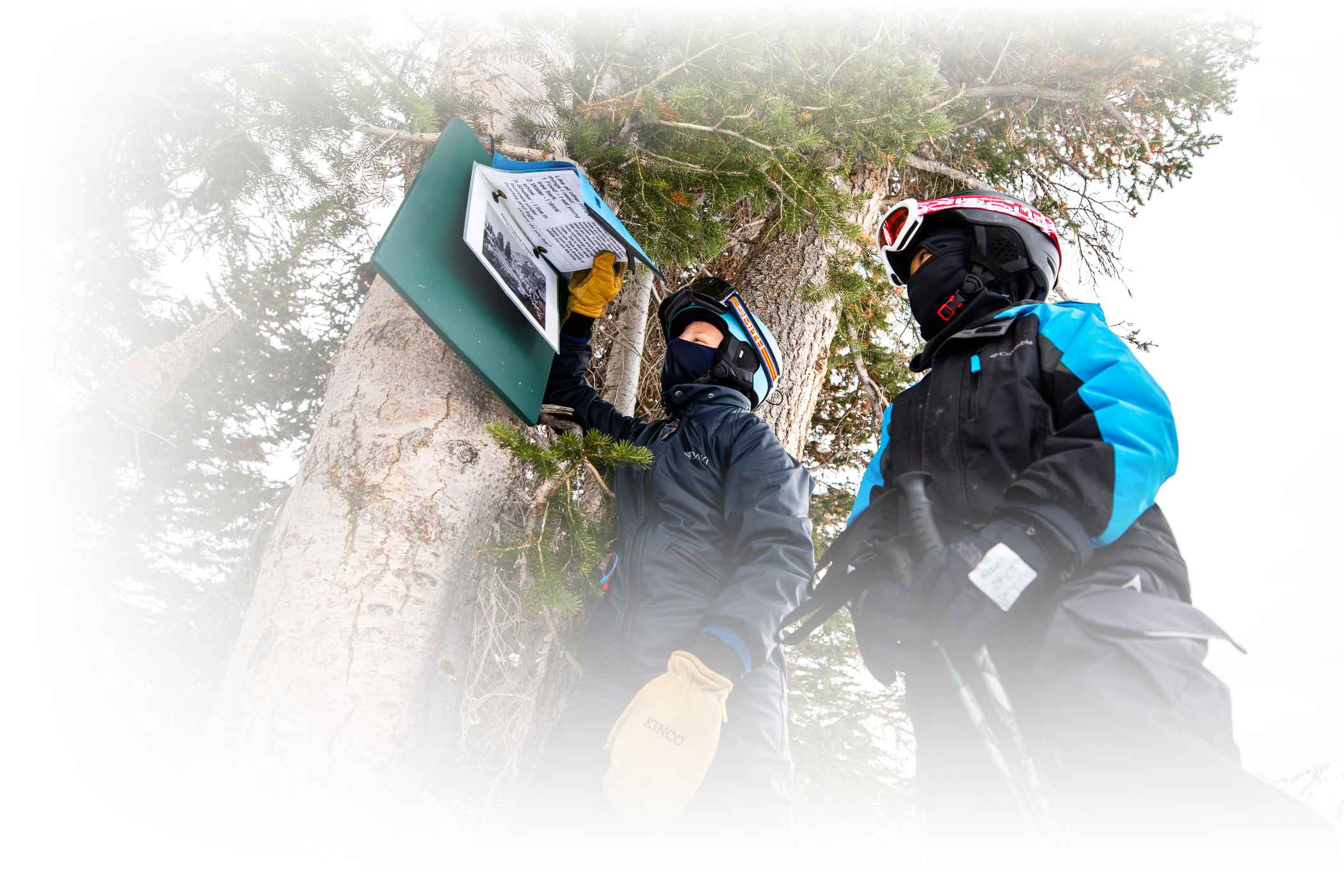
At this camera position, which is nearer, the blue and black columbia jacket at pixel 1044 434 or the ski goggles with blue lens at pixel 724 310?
the blue and black columbia jacket at pixel 1044 434

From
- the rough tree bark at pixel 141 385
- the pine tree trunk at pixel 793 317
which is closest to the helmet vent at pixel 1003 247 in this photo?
the pine tree trunk at pixel 793 317

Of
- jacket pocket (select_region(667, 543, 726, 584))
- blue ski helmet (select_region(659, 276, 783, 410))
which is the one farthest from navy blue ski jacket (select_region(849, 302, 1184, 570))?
blue ski helmet (select_region(659, 276, 783, 410))

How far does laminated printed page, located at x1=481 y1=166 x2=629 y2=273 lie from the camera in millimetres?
2500

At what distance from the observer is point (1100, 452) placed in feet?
5.14

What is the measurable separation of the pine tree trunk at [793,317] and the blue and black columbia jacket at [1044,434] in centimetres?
206

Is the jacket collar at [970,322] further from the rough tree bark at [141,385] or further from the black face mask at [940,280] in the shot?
the rough tree bark at [141,385]

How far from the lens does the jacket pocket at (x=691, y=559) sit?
2.62m

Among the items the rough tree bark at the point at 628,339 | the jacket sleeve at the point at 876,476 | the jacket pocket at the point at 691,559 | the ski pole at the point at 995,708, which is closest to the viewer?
the ski pole at the point at 995,708

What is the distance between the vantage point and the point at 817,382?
4.64 meters

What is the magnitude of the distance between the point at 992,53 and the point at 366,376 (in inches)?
203

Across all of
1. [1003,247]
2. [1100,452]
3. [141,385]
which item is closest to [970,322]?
[1003,247]

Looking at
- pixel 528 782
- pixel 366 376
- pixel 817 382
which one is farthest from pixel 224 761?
pixel 817 382

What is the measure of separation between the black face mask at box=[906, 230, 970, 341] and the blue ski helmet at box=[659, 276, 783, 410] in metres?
1.01

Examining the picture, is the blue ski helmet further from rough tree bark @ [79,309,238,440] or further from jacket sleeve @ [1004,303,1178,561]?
rough tree bark @ [79,309,238,440]
